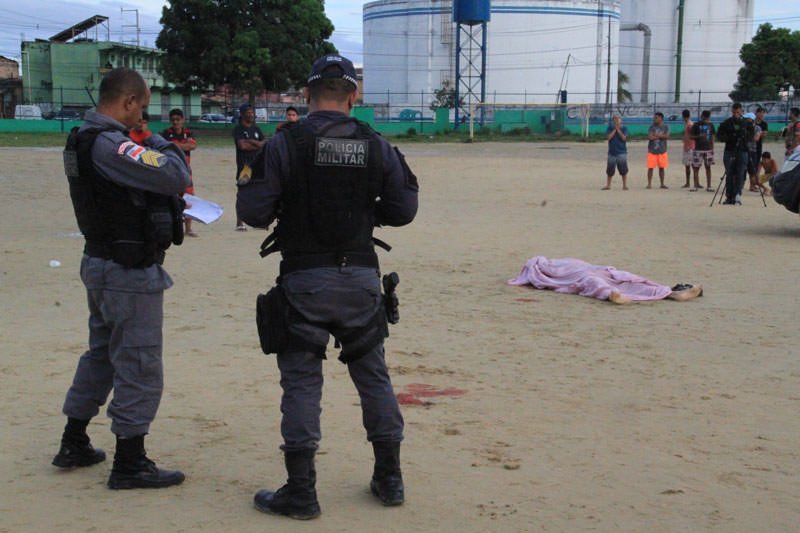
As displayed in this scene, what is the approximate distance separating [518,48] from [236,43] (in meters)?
29.1

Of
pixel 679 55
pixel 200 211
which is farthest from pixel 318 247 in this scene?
pixel 679 55

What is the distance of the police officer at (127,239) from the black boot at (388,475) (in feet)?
2.95

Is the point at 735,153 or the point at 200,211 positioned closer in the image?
the point at 200,211

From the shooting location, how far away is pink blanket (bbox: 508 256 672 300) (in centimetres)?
879

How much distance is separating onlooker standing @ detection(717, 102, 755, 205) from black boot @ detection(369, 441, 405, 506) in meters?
14.8

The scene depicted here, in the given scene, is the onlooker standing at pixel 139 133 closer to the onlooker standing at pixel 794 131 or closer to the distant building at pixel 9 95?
the onlooker standing at pixel 794 131

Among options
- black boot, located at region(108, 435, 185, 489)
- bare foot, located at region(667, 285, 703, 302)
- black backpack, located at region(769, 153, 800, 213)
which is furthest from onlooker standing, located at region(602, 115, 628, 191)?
black boot, located at region(108, 435, 185, 489)

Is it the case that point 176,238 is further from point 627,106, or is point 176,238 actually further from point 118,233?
point 627,106

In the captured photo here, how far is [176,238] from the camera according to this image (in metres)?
4.29

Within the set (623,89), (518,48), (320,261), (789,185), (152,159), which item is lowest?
(789,185)

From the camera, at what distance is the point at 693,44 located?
8044 cm

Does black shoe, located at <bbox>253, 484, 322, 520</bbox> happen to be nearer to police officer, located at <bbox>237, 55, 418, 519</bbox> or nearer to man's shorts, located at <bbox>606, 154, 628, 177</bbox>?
police officer, located at <bbox>237, 55, 418, 519</bbox>

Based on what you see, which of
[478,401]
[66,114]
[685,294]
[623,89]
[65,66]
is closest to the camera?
[478,401]

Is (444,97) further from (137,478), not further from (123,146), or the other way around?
(137,478)
